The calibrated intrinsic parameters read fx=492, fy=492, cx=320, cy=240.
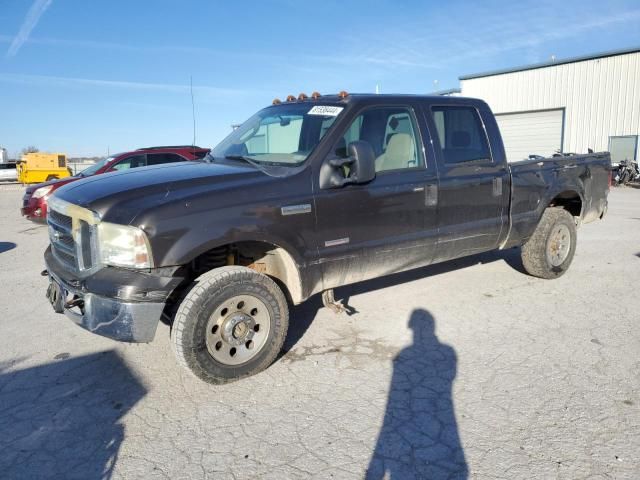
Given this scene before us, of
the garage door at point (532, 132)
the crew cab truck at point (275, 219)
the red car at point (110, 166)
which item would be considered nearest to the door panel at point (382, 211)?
the crew cab truck at point (275, 219)

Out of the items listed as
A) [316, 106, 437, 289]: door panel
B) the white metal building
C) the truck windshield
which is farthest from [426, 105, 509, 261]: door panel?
the white metal building

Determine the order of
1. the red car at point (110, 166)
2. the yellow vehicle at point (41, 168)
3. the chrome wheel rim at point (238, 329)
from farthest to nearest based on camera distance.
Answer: the yellow vehicle at point (41, 168), the red car at point (110, 166), the chrome wheel rim at point (238, 329)

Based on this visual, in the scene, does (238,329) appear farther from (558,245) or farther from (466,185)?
(558,245)

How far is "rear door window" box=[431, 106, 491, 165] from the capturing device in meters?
4.58

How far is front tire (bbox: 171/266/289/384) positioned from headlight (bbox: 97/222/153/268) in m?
0.41

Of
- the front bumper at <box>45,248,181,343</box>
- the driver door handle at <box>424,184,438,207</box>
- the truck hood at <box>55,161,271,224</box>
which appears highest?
the truck hood at <box>55,161,271,224</box>

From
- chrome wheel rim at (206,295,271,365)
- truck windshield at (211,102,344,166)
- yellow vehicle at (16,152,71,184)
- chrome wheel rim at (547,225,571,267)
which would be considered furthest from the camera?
yellow vehicle at (16,152,71,184)

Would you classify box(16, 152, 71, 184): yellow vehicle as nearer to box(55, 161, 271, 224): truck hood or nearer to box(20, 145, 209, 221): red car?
box(20, 145, 209, 221): red car

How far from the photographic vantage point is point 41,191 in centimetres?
977

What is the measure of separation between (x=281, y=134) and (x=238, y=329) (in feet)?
6.07

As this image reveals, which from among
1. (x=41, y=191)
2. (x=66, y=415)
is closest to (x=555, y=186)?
(x=66, y=415)

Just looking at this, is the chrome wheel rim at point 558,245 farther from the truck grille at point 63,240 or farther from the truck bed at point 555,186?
the truck grille at point 63,240

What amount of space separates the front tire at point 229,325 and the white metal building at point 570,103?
1976 centimetres

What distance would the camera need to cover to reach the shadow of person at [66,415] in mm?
2586
